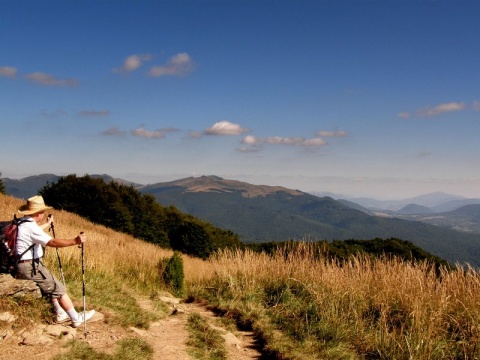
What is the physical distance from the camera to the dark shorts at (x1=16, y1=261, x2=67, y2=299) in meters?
5.68

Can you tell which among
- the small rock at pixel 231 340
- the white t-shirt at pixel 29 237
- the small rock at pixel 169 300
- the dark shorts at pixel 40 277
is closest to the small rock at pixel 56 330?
the dark shorts at pixel 40 277

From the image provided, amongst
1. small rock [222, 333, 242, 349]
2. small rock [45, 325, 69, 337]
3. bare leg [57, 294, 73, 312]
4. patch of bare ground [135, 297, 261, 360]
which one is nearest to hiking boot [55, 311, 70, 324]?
small rock [45, 325, 69, 337]

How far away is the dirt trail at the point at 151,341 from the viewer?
5.30 metres

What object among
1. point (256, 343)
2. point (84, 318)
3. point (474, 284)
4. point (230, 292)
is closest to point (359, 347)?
point (256, 343)

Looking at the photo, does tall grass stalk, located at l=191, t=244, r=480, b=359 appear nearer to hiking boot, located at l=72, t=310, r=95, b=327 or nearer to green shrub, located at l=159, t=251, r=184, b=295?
green shrub, located at l=159, t=251, r=184, b=295

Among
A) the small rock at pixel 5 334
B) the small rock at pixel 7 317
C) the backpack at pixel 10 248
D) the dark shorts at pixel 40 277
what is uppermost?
the backpack at pixel 10 248

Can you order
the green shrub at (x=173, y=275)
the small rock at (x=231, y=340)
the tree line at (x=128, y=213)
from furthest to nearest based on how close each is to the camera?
the tree line at (x=128, y=213), the green shrub at (x=173, y=275), the small rock at (x=231, y=340)

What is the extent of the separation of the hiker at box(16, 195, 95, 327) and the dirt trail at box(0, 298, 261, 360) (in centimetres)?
45

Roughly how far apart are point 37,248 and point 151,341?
8.36 ft

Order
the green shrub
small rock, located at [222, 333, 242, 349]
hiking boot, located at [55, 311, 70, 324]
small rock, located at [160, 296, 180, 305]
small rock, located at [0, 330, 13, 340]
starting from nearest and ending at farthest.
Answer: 1. small rock, located at [0, 330, 13, 340]
2. hiking boot, located at [55, 311, 70, 324]
3. small rock, located at [222, 333, 242, 349]
4. small rock, located at [160, 296, 180, 305]
5. the green shrub

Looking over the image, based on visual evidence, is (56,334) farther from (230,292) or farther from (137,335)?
(230,292)

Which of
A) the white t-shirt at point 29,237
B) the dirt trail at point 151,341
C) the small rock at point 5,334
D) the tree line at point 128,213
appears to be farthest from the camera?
the tree line at point 128,213

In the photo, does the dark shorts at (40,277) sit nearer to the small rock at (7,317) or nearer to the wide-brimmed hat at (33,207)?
the small rock at (7,317)

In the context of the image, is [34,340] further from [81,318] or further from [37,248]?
[37,248]
